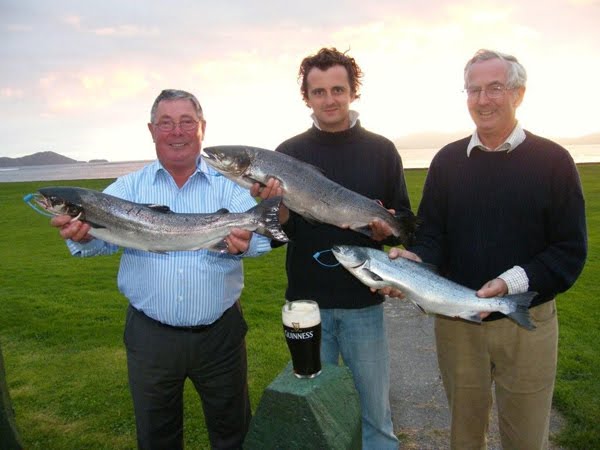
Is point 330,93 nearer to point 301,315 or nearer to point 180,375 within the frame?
point 301,315

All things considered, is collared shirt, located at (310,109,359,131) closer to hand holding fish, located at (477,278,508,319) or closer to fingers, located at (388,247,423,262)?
fingers, located at (388,247,423,262)

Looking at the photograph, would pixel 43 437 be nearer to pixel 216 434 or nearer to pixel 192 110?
pixel 216 434

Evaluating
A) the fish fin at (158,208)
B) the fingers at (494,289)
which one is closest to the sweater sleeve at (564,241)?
the fingers at (494,289)

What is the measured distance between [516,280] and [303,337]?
179 cm

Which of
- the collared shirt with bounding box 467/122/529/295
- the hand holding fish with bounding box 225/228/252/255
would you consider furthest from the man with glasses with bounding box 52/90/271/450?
the collared shirt with bounding box 467/122/529/295

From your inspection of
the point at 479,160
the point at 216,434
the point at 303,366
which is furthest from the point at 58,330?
the point at 479,160

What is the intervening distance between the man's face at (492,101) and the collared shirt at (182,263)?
6.83ft

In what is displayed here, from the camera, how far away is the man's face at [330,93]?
4535 millimetres

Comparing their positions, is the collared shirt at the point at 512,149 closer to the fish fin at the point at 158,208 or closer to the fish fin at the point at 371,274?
the fish fin at the point at 371,274

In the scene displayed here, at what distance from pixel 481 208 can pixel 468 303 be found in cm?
79

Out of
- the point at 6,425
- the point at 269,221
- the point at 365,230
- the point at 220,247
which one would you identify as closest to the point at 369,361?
the point at 365,230

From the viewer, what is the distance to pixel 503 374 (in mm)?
4082

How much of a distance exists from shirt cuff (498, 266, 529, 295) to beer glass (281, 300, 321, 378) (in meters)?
1.60

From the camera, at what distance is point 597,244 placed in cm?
1344
